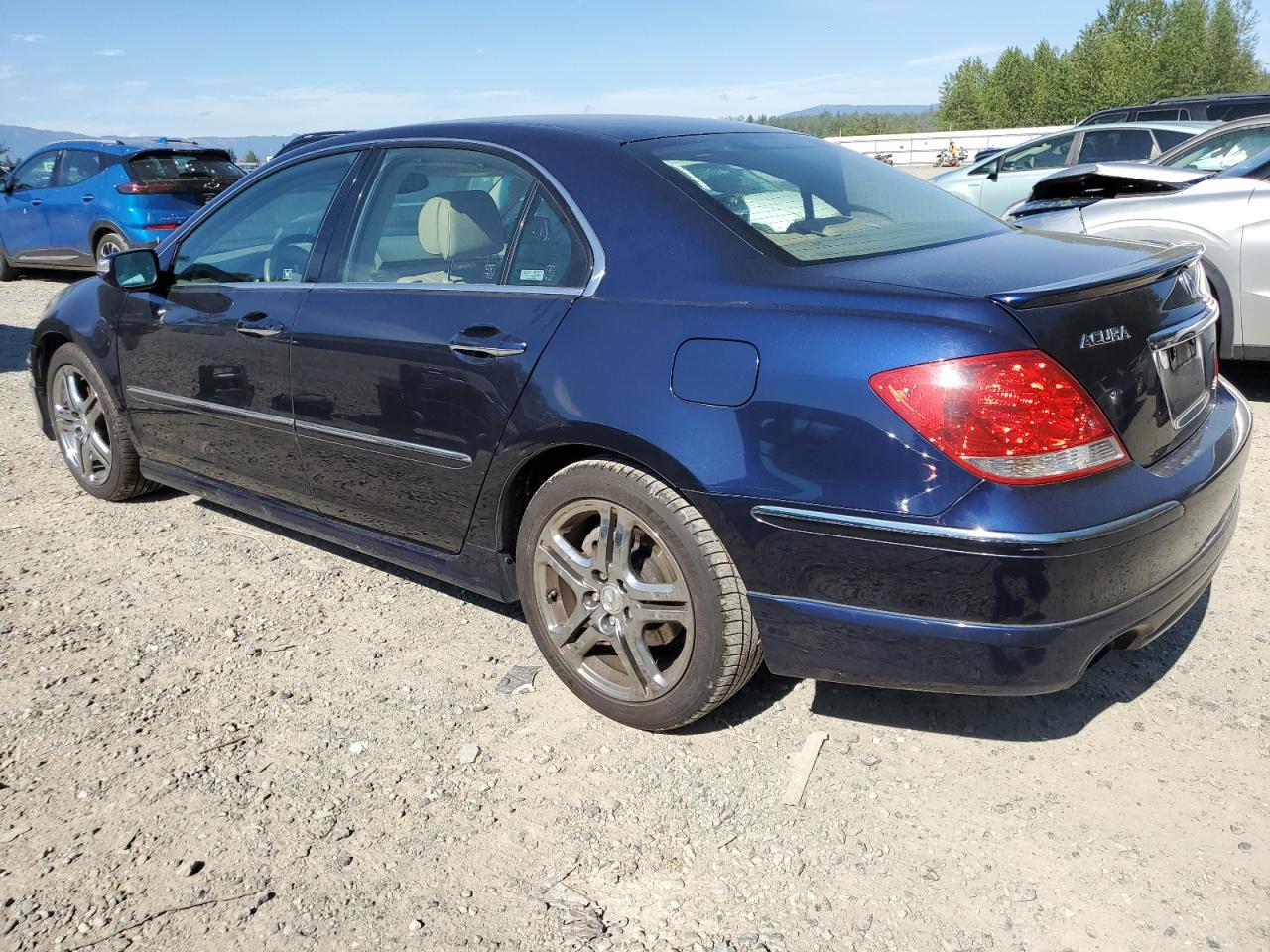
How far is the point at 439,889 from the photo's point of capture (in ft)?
7.69

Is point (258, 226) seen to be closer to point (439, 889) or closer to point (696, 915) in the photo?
point (439, 889)

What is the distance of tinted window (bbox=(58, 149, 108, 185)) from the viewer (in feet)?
39.4

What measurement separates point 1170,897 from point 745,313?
1563 mm

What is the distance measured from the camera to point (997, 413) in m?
2.24

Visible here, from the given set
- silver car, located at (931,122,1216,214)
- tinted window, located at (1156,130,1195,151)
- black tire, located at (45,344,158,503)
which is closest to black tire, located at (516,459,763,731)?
black tire, located at (45,344,158,503)

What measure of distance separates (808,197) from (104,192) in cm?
1108

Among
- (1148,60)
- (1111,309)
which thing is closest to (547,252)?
(1111,309)

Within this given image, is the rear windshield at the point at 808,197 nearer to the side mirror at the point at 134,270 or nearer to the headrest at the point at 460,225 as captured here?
the headrest at the point at 460,225

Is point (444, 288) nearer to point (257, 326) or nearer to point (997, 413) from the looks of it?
point (257, 326)

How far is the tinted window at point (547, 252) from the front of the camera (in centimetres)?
292

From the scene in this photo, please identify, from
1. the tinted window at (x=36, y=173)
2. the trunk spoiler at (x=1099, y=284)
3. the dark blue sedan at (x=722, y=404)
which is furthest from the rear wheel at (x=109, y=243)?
the trunk spoiler at (x=1099, y=284)

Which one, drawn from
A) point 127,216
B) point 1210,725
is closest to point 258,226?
point 1210,725

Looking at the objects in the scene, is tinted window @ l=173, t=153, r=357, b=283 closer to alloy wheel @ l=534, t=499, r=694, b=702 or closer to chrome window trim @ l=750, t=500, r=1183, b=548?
alloy wheel @ l=534, t=499, r=694, b=702

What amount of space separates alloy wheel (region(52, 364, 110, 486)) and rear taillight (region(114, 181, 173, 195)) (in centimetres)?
752
